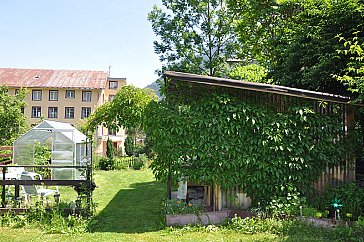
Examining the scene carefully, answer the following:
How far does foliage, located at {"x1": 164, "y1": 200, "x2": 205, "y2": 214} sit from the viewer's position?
25.6ft

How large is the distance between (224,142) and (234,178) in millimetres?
879

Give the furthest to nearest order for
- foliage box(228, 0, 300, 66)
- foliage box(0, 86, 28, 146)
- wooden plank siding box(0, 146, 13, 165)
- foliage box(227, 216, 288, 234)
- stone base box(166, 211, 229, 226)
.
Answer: foliage box(0, 86, 28, 146)
wooden plank siding box(0, 146, 13, 165)
foliage box(228, 0, 300, 66)
stone base box(166, 211, 229, 226)
foliage box(227, 216, 288, 234)

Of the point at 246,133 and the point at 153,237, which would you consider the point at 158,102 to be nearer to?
the point at 246,133

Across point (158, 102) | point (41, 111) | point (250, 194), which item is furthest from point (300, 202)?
point (41, 111)

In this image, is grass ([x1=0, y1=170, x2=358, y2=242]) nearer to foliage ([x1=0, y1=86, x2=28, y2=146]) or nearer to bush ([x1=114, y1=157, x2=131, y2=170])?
bush ([x1=114, y1=157, x2=131, y2=170])

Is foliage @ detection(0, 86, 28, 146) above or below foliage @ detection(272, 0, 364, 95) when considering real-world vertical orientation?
below

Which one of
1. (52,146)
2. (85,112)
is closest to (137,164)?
(52,146)

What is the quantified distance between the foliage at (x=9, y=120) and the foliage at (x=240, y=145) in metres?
16.7

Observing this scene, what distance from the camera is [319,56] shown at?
1047 centimetres

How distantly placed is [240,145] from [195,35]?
13028mm

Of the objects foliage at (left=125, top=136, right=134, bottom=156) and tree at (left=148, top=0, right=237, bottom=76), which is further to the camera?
foliage at (left=125, top=136, right=134, bottom=156)

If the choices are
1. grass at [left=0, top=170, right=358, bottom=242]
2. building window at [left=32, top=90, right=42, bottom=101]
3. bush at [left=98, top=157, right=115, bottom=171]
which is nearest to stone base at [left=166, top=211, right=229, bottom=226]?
grass at [left=0, top=170, right=358, bottom=242]

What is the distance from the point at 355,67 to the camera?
8.70 metres

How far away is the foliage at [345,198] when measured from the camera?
24.0 feet
